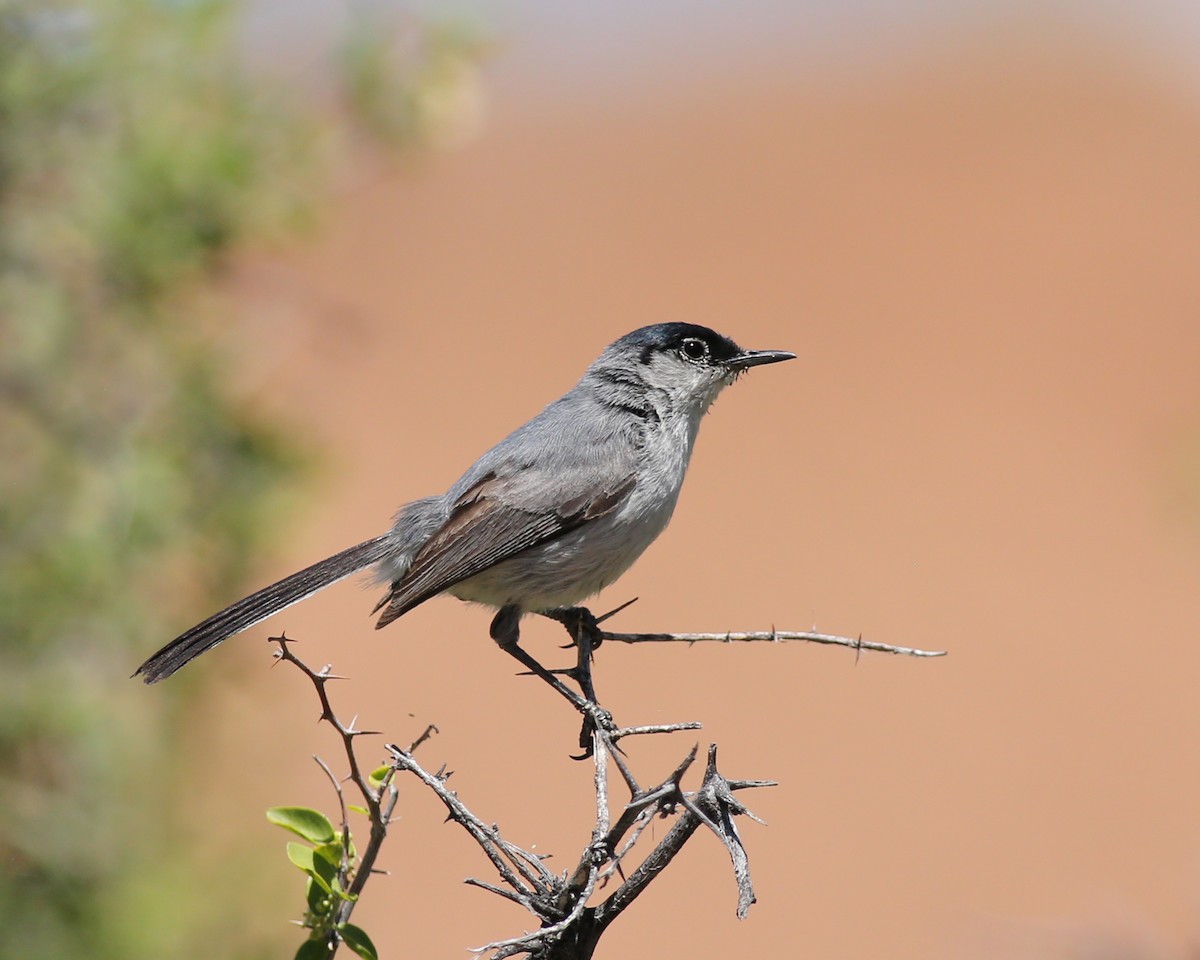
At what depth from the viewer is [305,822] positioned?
1.79 meters

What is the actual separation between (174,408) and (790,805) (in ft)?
22.4

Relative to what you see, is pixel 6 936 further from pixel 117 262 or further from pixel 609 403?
pixel 609 403

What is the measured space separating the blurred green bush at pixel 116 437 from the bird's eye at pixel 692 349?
130 cm

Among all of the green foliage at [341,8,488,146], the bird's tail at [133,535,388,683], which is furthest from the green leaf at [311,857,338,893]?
the green foliage at [341,8,488,146]

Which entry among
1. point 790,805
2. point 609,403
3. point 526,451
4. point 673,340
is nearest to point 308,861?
point 526,451

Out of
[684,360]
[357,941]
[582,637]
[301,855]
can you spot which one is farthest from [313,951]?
[684,360]

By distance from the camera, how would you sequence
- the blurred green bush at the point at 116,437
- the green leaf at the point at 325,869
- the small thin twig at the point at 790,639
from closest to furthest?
the green leaf at the point at 325,869 < the small thin twig at the point at 790,639 < the blurred green bush at the point at 116,437

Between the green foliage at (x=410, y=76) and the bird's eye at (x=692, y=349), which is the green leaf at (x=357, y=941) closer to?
the bird's eye at (x=692, y=349)

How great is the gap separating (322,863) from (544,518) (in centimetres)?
185

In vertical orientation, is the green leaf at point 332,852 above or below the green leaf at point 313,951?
above

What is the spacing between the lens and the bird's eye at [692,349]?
13.4 feet

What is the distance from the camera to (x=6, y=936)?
3232mm

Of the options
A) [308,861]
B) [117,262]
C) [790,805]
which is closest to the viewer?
[308,861]

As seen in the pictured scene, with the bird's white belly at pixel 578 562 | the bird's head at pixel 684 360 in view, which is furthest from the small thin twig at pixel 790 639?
the bird's head at pixel 684 360
